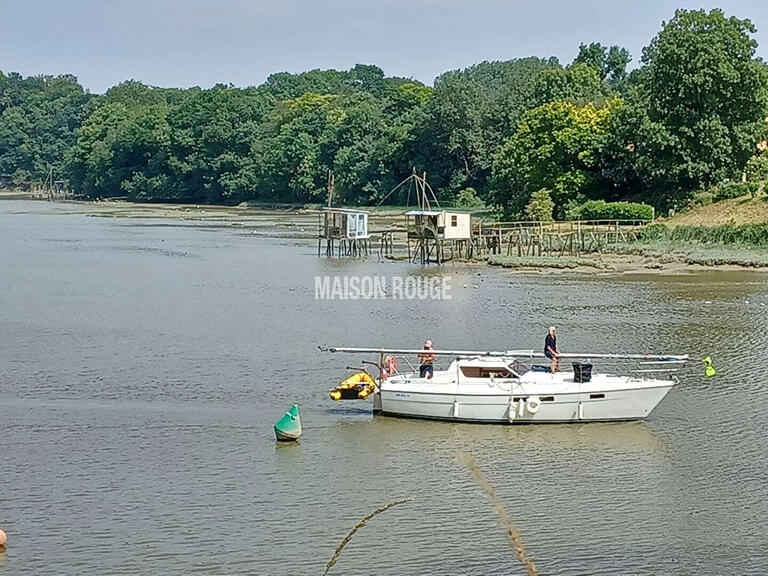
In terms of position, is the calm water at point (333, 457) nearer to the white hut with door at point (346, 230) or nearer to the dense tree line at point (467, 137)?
the white hut with door at point (346, 230)

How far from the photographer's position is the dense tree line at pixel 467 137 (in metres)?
69.2

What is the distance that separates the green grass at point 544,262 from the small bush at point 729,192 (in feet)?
48.0

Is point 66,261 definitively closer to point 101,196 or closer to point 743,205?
point 743,205

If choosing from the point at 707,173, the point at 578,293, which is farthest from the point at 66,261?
the point at 707,173

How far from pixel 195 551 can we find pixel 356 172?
104 meters

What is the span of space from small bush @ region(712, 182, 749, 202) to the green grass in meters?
14.6

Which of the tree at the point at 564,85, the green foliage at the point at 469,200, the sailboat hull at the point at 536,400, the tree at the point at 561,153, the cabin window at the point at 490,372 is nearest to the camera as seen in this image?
the sailboat hull at the point at 536,400

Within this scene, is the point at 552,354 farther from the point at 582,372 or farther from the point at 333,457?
the point at 333,457

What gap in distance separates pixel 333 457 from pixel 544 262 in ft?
120

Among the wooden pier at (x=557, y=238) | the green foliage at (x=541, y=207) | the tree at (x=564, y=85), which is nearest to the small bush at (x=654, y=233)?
the wooden pier at (x=557, y=238)

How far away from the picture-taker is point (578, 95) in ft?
302

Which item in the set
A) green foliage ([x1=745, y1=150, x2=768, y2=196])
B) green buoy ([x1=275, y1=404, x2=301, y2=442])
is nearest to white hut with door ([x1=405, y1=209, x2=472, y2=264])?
green foliage ([x1=745, y1=150, x2=768, y2=196])

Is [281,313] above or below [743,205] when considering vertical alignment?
below

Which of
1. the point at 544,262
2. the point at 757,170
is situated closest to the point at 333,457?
the point at 544,262
